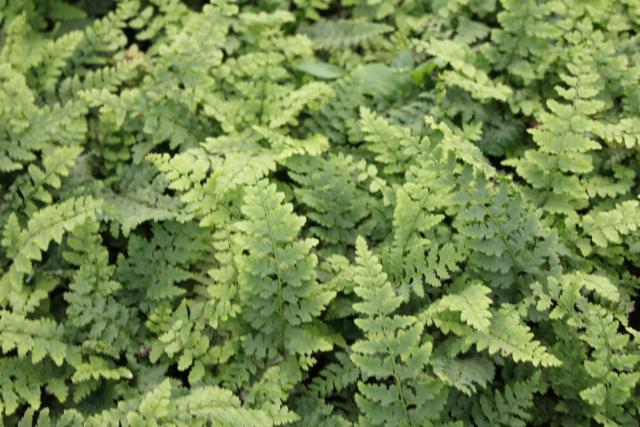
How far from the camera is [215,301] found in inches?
126

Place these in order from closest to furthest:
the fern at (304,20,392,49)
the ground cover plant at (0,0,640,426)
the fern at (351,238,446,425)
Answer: the fern at (351,238,446,425), the ground cover plant at (0,0,640,426), the fern at (304,20,392,49)

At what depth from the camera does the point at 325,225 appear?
3.42 meters

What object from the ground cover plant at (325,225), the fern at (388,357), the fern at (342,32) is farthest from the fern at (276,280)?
the fern at (342,32)

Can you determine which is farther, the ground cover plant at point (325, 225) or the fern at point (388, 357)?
the ground cover plant at point (325, 225)

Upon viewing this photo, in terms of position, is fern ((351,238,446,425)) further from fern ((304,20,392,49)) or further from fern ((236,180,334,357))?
fern ((304,20,392,49))

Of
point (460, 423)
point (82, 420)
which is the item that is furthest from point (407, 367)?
point (82, 420)

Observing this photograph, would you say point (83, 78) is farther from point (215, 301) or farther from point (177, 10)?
point (215, 301)

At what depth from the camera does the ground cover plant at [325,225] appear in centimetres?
286

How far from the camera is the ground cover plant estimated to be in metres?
2.86

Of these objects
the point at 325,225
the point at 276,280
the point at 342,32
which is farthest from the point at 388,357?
the point at 342,32

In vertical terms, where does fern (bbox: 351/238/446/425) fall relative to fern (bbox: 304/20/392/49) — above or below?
below

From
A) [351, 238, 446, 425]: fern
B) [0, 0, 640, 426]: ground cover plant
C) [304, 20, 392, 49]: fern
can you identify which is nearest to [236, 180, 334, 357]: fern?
[0, 0, 640, 426]: ground cover plant

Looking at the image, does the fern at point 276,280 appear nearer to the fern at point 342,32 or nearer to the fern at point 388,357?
the fern at point 388,357

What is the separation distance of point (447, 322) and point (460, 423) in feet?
1.41
